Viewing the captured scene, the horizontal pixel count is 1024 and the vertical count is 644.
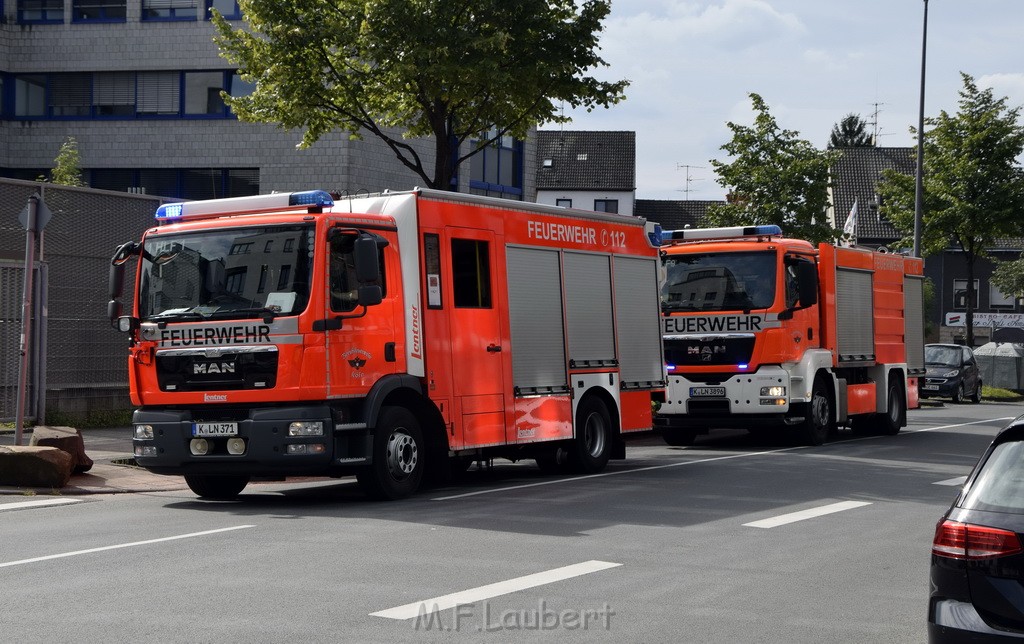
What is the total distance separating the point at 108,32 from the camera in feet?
119

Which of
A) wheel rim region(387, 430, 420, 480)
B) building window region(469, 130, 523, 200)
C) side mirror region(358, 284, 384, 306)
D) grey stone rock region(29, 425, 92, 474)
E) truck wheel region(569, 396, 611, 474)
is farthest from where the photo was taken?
building window region(469, 130, 523, 200)

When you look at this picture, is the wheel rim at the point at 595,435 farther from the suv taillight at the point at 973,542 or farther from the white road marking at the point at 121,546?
the suv taillight at the point at 973,542

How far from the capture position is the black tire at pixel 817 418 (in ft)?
67.8

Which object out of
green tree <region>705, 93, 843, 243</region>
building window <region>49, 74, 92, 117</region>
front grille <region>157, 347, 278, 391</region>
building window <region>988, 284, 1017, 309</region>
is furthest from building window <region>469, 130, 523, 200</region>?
building window <region>988, 284, 1017, 309</region>

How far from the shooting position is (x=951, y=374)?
4066 cm

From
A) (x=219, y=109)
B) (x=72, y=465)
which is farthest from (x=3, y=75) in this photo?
(x=72, y=465)

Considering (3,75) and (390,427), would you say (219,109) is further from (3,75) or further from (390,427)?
(390,427)

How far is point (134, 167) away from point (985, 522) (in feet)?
109

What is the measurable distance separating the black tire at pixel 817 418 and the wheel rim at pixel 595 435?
5056mm

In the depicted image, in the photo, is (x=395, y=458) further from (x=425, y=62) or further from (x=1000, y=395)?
(x=1000, y=395)

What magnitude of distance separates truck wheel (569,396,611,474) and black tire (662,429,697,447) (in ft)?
18.4

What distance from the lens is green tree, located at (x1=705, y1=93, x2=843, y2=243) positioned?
33750 millimetres

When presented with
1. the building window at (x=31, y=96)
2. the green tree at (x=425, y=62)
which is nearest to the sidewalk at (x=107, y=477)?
the green tree at (x=425, y=62)

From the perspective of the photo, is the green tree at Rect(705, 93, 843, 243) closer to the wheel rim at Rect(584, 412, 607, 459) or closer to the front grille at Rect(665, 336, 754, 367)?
the front grille at Rect(665, 336, 754, 367)
